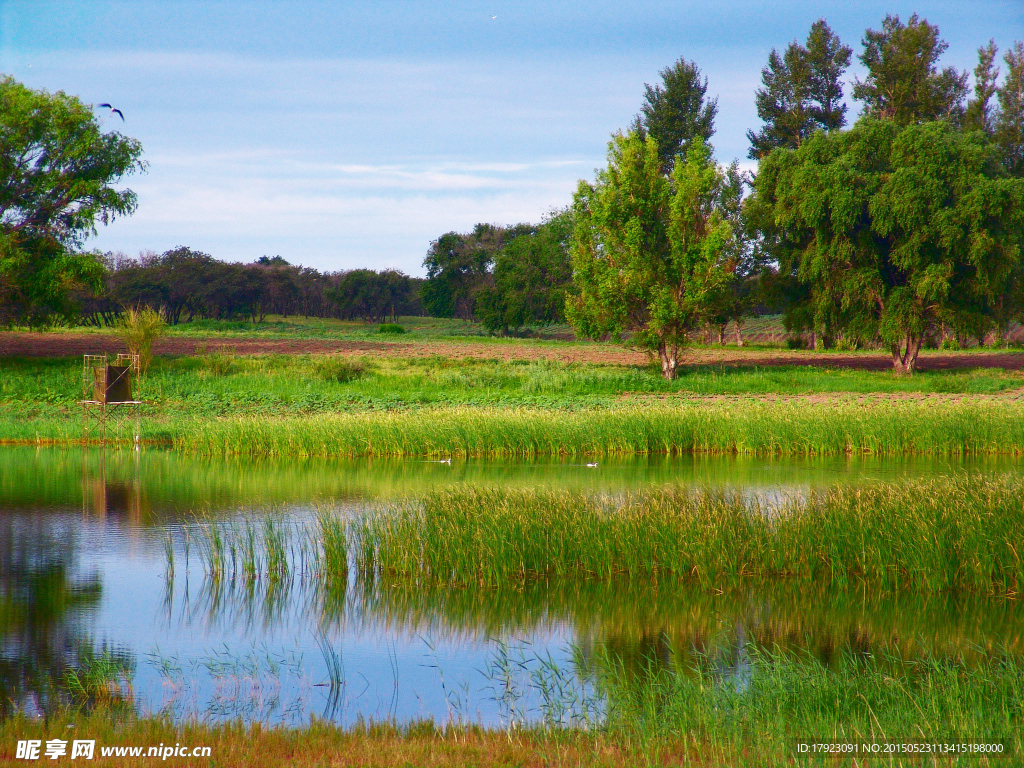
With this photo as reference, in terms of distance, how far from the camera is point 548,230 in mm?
72938

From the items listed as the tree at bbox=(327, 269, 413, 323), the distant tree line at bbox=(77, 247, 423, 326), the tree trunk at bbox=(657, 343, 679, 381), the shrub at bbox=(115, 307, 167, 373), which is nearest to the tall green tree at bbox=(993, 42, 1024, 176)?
the tree trunk at bbox=(657, 343, 679, 381)

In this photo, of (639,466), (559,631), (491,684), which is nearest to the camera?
(491,684)

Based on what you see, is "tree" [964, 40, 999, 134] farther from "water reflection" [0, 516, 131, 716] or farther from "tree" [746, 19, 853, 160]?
"water reflection" [0, 516, 131, 716]

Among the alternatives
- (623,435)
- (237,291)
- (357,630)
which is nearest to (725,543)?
(357,630)

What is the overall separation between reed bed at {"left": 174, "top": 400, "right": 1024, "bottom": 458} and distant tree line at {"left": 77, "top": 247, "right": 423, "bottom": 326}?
163 ft

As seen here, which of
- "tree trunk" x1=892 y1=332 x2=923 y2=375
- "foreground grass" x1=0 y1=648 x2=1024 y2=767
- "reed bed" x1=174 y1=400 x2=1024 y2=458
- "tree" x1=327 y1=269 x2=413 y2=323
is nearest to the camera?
"foreground grass" x1=0 y1=648 x2=1024 y2=767

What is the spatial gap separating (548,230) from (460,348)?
960 inches

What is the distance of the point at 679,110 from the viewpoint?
5481 cm

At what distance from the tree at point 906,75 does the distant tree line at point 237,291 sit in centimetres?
5344

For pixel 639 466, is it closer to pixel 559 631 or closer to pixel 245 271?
pixel 559 631

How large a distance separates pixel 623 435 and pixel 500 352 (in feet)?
79.4

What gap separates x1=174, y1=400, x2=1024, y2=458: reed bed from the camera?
2472 centimetres

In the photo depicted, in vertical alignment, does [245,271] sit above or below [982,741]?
above

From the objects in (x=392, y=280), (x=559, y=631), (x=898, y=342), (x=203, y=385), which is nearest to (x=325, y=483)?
(x=559, y=631)
